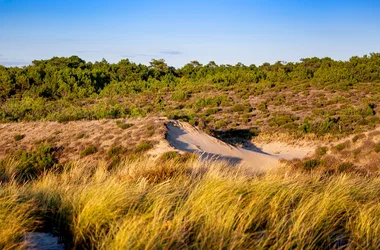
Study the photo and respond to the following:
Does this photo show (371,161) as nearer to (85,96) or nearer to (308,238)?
(308,238)

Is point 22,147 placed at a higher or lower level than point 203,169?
lower

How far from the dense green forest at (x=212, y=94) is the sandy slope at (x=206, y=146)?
3.80 m

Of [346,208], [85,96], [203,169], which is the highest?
[346,208]

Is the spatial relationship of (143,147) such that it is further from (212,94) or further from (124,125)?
(212,94)

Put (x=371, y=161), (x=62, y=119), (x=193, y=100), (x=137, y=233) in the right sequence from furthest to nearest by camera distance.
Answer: (x=193, y=100)
(x=62, y=119)
(x=371, y=161)
(x=137, y=233)

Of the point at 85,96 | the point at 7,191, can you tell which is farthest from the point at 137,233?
the point at 85,96

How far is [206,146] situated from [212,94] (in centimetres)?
2725

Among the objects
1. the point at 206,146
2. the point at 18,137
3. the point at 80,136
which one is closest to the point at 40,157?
the point at 80,136

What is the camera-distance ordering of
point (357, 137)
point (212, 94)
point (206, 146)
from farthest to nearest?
point (212, 94)
point (357, 137)
point (206, 146)

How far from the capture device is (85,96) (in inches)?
2072

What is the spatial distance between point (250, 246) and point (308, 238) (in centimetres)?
65

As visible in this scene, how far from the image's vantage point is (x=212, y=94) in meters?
48.4

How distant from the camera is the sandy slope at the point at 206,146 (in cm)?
2033

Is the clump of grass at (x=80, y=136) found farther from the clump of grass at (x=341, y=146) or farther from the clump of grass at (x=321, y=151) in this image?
the clump of grass at (x=341, y=146)
